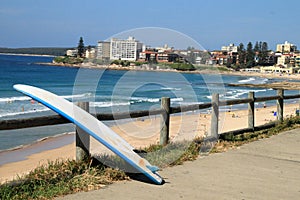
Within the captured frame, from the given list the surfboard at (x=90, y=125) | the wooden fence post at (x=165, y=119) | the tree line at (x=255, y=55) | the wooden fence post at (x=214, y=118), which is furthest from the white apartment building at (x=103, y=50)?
the tree line at (x=255, y=55)

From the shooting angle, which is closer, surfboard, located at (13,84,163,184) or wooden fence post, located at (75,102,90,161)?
surfboard, located at (13,84,163,184)

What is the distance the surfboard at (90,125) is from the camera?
5316mm

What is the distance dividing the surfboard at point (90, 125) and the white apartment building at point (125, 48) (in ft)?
7.01

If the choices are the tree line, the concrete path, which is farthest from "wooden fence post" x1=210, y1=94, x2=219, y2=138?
the tree line

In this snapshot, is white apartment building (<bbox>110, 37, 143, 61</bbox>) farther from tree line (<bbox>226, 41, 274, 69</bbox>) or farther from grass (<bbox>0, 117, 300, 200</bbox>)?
tree line (<bbox>226, 41, 274, 69</bbox>)

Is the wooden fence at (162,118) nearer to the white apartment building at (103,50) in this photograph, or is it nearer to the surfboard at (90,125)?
the surfboard at (90,125)

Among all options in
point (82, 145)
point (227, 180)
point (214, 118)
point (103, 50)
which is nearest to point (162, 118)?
point (214, 118)

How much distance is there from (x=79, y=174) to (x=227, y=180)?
6.50ft

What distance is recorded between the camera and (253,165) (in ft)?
22.5

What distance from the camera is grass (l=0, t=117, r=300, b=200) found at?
4.68 meters

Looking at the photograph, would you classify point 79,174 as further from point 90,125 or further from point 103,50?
point 103,50

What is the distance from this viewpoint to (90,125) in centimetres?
548

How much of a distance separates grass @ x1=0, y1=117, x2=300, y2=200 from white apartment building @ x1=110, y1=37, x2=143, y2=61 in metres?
1.88

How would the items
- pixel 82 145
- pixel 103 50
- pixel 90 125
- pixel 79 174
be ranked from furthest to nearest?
pixel 103 50 → pixel 82 145 → pixel 90 125 → pixel 79 174
